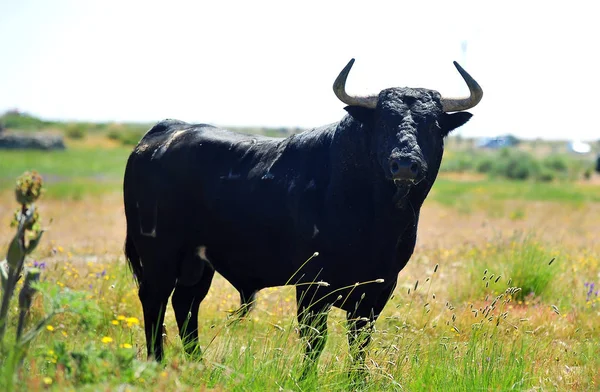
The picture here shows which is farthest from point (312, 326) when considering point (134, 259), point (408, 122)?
point (134, 259)

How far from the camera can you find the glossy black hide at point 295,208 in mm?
6113

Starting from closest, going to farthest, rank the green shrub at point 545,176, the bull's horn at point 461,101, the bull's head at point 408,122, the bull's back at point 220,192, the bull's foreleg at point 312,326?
1. the bull's foreleg at point 312,326
2. the bull's head at point 408,122
3. the bull's horn at point 461,101
4. the bull's back at point 220,192
5. the green shrub at point 545,176

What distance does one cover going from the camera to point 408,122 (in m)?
6.02

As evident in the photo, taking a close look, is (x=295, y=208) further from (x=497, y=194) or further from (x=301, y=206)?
(x=497, y=194)

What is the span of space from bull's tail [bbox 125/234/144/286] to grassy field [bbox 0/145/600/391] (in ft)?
1.37

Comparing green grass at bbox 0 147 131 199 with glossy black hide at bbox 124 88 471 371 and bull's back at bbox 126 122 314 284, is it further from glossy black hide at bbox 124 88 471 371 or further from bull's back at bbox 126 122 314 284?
glossy black hide at bbox 124 88 471 371

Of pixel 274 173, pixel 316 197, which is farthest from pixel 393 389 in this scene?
pixel 274 173

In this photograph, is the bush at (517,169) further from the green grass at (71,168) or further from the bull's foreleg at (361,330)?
the bull's foreleg at (361,330)

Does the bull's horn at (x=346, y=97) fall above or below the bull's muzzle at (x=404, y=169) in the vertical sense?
above

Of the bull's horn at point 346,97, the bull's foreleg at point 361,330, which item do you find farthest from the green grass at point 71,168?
the bull's foreleg at point 361,330

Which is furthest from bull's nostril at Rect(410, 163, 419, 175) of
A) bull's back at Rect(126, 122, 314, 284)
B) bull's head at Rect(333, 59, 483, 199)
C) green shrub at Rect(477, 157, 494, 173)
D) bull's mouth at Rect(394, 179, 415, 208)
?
green shrub at Rect(477, 157, 494, 173)

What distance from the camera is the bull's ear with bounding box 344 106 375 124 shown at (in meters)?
6.28

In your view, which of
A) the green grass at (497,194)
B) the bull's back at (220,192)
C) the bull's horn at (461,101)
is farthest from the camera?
the green grass at (497,194)

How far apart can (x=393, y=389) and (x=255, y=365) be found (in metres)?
0.97
